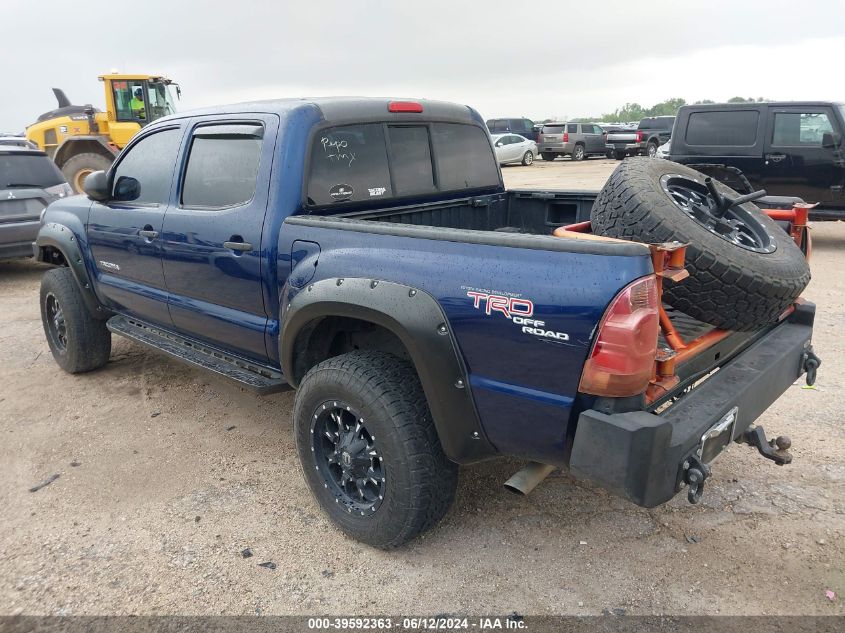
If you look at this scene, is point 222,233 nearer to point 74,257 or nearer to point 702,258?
point 74,257

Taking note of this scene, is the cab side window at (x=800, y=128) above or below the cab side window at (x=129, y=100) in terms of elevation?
below

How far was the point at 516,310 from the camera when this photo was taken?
2139 millimetres

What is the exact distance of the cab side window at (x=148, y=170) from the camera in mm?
3781

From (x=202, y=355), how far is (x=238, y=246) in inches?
36.4

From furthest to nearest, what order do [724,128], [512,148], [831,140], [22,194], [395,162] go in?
[512,148] < [724,128] < [831,140] < [22,194] < [395,162]

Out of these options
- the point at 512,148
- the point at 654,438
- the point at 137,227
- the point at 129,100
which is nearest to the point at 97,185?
the point at 137,227

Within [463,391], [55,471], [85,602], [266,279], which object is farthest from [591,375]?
[55,471]

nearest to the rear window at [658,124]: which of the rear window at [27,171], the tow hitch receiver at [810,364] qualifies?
the rear window at [27,171]

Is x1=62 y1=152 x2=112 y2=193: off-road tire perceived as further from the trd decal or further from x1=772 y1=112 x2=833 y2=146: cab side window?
the trd decal

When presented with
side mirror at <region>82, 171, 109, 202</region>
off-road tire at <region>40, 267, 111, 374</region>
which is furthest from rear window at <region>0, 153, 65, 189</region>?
side mirror at <region>82, 171, 109, 202</region>

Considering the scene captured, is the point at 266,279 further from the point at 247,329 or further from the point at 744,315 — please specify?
the point at 744,315

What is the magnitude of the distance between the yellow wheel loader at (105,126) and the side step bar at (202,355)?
1026cm

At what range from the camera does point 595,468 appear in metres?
2.07

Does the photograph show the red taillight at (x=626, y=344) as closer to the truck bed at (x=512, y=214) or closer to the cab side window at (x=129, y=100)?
the truck bed at (x=512, y=214)
